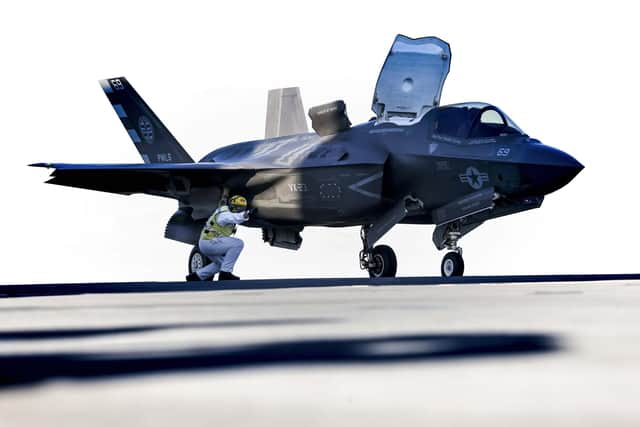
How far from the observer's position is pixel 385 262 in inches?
806

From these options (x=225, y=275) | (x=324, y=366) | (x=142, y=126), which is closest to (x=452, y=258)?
(x=225, y=275)

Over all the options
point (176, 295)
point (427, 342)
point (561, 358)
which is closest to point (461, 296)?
point (176, 295)

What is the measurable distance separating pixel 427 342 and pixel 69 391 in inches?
92.8

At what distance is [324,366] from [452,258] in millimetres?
14546

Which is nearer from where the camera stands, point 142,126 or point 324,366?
point 324,366

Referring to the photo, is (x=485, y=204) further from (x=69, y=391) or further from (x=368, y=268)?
(x=69, y=391)

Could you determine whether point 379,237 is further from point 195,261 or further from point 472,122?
point 195,261

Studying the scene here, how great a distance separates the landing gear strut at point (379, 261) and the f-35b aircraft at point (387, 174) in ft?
0.06

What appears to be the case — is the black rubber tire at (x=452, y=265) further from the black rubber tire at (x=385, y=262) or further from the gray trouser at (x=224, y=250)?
the gray trouser at (x=224, y=250)

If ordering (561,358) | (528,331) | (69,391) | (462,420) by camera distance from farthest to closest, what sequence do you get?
(528,331) < (561,358) < (69,391) < (462,420)

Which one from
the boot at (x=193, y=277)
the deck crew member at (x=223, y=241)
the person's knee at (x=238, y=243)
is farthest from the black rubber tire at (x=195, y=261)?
the person's knee at (x=238, y=243)

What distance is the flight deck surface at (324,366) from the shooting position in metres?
3.68

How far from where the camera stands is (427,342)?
6152mm

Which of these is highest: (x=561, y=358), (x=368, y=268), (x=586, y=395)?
(x=586, y=395)
